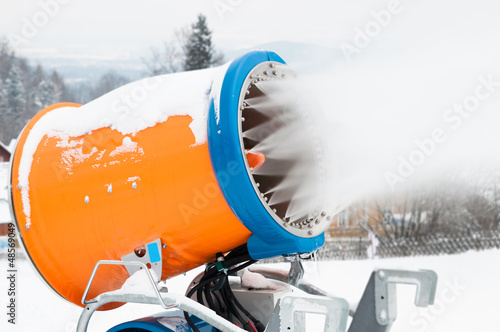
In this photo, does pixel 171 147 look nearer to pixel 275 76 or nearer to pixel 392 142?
pixel 275 76

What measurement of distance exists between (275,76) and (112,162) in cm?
97

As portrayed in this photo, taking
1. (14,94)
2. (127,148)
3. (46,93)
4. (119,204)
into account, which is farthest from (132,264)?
(46,93)

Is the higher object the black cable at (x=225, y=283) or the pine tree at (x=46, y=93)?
the pine tree at (x=46, y=93)

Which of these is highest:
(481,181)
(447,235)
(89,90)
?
(89,90)

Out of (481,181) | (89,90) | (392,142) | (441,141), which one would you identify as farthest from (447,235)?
(89,90)

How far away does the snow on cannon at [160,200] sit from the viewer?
104 inches

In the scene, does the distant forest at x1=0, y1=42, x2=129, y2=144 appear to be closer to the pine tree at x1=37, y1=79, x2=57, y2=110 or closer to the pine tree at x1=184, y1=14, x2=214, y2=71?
the pine tree at x1=37, y1=79, x2=57, y2=110

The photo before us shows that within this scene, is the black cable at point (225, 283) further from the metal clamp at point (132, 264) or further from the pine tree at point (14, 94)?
the pine tree at point (14, 94)

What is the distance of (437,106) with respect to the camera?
19.1ft

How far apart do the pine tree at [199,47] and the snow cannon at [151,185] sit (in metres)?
28.8

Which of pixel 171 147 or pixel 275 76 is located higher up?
pixel 275 76

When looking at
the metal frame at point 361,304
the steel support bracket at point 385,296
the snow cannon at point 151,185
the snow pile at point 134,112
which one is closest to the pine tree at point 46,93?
the snow pile at point 134,112

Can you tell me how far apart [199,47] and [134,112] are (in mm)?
30300

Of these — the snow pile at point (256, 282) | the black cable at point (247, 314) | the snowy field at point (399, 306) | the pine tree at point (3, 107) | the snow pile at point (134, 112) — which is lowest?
the snowy field at point (399, 306)
